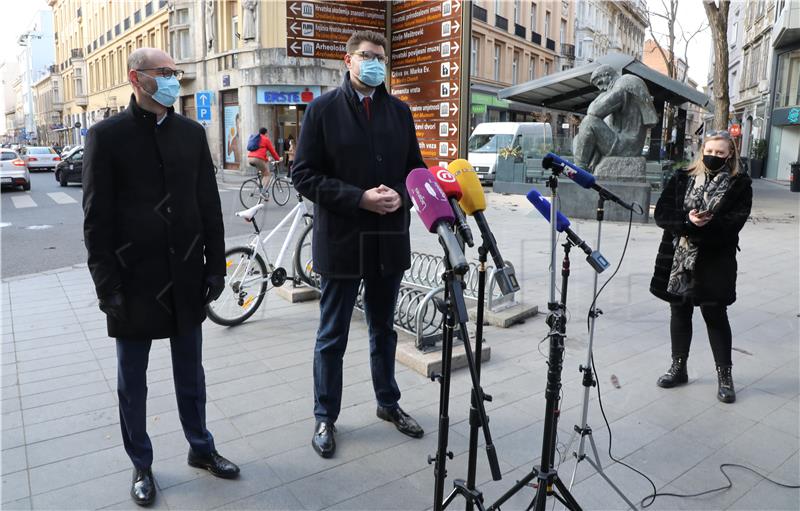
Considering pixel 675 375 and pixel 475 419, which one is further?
pixel 675 375

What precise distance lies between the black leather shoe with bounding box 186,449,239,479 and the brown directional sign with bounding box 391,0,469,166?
3.19 m

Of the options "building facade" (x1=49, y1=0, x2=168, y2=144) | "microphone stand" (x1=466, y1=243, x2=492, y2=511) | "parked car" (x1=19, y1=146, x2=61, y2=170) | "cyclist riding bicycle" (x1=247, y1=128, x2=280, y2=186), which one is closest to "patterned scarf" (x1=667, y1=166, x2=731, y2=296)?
"microphone stand" (x1=466, y1=243, x2=492, y2=511)

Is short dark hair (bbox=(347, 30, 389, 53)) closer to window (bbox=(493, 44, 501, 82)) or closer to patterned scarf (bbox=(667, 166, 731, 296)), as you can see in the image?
patterned scarf (bbox=(667, 166, 731, 296))

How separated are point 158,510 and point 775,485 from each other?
3.09 m

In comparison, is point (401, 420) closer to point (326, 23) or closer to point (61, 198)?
point (326, 23)

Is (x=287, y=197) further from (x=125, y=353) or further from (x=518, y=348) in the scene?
(x=125, y=353)

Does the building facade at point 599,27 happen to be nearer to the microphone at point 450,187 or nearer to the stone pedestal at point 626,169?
the stone pedestal at point 626,169

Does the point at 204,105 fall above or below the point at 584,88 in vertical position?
below

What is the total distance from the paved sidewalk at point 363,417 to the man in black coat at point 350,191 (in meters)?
0.39

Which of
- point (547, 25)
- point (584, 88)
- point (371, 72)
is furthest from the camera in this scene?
point (547, 25)

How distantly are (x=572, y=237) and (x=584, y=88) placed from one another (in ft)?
61.9

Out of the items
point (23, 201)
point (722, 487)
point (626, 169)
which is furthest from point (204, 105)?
point (722, 487)

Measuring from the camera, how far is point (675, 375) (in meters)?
4.24

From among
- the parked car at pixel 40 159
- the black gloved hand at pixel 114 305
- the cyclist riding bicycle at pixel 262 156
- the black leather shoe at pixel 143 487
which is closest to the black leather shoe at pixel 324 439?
the black leather shoe at pixel 143 487
